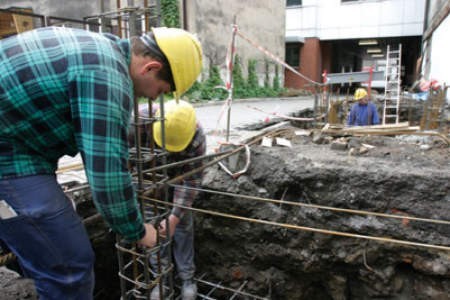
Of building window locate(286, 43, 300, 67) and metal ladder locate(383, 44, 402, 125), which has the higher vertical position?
building window locate(286, 43, 300, 67)

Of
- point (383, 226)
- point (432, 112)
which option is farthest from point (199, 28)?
point (383, 226)

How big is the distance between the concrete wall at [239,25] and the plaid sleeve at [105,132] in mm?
12604

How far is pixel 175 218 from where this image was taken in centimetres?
285

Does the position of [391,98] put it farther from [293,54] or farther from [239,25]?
[293,54]

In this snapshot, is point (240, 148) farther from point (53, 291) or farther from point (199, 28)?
point (199, 28)

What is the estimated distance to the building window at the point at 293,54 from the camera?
24.0 m

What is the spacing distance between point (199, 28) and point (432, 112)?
9.23 meters

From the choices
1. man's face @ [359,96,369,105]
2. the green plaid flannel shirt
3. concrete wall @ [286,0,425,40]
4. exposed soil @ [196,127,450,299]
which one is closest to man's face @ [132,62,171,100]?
the green plaid flannel shirt

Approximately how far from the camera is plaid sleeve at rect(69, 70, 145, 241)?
1.33 metres

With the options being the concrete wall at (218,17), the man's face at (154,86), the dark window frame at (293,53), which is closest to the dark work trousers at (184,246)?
the man's face at (154,86)

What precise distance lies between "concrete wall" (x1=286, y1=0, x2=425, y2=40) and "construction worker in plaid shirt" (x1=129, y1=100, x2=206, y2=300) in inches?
864

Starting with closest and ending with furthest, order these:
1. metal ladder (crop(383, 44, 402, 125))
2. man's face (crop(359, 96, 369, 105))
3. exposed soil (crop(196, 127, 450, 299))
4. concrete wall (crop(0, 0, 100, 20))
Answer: exposed soil (crop(196, 127, 450, 299)) → man's face (crop(359, 96, 369, 105)) → metal ladder (crop(383, 44, 402, 125)) → concrete wall (crop(0, 0, 100, 20))

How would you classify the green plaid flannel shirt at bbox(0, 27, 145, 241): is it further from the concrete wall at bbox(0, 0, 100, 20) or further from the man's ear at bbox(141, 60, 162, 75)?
the concrete wall at bbox(0, 0, 100, 20)

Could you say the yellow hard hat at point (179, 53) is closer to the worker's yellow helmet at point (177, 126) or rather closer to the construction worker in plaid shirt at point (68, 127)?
the construction worker in plaid shirt at point (68, 127)
